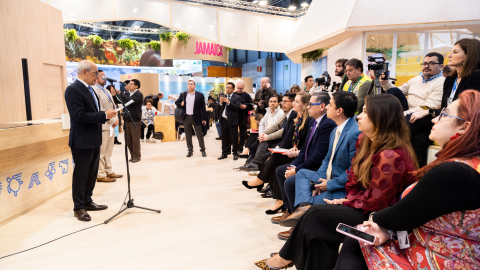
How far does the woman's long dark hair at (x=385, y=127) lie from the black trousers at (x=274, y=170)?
156cm

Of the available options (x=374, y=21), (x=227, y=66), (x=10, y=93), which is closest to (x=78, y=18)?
(x=10, y=93)

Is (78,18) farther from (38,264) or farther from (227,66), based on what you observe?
(227,66)

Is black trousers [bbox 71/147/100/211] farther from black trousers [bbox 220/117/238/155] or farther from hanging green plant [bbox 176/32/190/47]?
hanging green plant [bbox 176/32/190/47]

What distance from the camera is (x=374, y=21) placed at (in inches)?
212

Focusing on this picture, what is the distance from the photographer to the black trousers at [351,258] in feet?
4.54

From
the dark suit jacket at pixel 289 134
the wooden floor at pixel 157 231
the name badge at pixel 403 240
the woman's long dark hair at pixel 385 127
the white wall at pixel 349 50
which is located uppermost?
the white wall at pixel 349 50

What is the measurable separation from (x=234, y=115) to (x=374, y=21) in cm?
311

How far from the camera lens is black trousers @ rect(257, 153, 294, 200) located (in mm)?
3212

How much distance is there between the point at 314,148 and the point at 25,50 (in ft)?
14.2

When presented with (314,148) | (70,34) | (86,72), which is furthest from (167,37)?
(314,148)

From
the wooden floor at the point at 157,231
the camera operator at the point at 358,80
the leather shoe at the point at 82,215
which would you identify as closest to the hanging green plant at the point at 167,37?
the wooden floor at the point at 157,231

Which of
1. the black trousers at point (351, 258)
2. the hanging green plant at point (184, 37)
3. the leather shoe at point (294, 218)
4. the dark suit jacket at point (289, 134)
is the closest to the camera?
the black trousers at point (351, 258)

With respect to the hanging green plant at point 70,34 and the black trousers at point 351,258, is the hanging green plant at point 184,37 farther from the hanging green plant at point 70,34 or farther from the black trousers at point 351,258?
the black trousers at point 351,258

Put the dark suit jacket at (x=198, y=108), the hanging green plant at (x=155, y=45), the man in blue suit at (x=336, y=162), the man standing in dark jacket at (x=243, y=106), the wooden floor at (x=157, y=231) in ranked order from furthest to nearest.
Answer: the hanging green plant at (x=155, y=45), the dark suit jacket at (x=198, y=108), the man standing in dark jacket at (x=243, y=106), the wooden floor at (x=157, y=231), the man in blue suit at (x=336, y=162)
